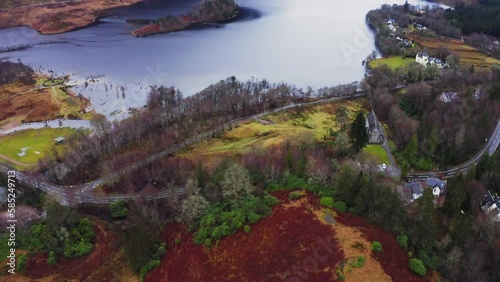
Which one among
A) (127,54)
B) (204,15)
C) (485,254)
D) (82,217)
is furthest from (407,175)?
(204,15)

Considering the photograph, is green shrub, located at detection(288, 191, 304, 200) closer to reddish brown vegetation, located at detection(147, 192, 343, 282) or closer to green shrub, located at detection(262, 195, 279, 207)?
green shrub, located at detection(262, 195, 279, 207)

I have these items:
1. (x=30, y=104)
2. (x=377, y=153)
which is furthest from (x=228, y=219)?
(x=30, y=104)

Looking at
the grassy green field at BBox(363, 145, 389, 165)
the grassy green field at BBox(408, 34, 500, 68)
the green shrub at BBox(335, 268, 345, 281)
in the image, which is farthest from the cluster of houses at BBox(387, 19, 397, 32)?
the green shrub at BBox(335, 268, 345, 281)

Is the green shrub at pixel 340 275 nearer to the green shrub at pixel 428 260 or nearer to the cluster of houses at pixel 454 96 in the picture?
the green shrub at pixel 428 260

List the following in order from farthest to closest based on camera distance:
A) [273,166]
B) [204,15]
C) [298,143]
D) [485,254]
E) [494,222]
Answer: [204,15], [298,143], [273,166], [494,222], [485,254]

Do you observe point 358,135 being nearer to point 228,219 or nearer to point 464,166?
point 464,166

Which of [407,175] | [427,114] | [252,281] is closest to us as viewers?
[252,281]

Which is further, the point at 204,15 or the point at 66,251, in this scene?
the point at 204,15

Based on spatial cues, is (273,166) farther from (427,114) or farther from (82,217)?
(427,114)
